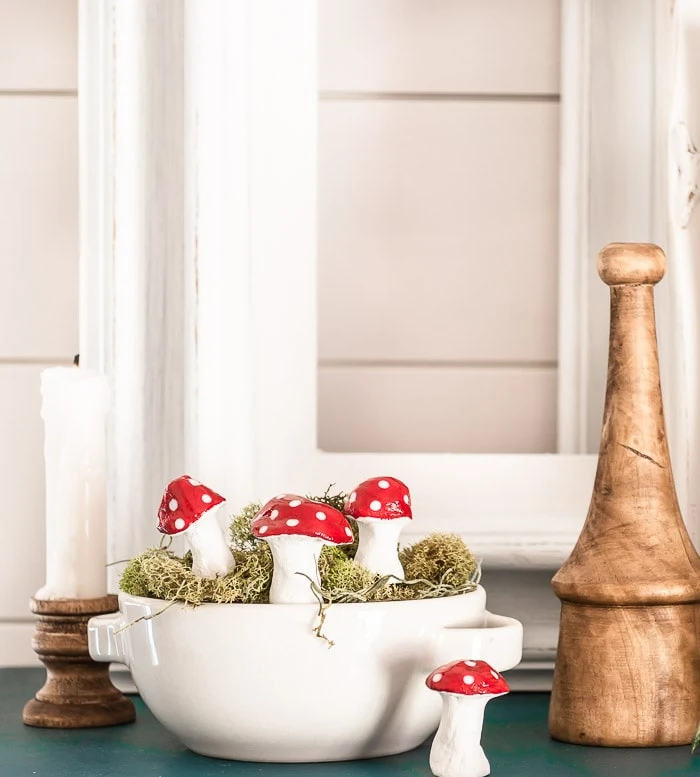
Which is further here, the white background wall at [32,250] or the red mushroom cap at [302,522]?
the white background wall at [32,250]

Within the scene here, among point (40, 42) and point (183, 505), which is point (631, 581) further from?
point (40, 42)

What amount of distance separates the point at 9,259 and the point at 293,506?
0.41 m

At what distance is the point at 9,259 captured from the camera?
81 cm

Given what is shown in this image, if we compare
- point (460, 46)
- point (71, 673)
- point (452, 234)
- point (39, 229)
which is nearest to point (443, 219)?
point (452, 234)

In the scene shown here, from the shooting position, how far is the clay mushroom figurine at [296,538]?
1.64 ft

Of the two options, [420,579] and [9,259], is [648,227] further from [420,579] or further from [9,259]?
[9,259]

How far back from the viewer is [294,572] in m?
0.52

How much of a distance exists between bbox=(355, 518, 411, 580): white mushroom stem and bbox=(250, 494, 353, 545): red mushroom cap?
0.03 metres

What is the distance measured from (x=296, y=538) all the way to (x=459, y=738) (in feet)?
0.39

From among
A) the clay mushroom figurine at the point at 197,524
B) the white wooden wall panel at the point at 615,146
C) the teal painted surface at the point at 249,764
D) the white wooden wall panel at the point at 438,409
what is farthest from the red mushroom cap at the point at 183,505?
the white wooden wall panel at the point at 615,146

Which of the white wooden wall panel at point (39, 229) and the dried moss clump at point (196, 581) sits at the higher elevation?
the white wooden wall panel at point (39, 229)

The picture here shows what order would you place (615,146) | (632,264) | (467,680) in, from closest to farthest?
(467,680) → (632,264) → (615,146)

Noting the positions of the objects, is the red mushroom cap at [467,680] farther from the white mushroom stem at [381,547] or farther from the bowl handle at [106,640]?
the bowl handle at [106,640]

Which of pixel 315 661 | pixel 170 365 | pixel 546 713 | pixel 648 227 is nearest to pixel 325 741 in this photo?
pixel 315 661
